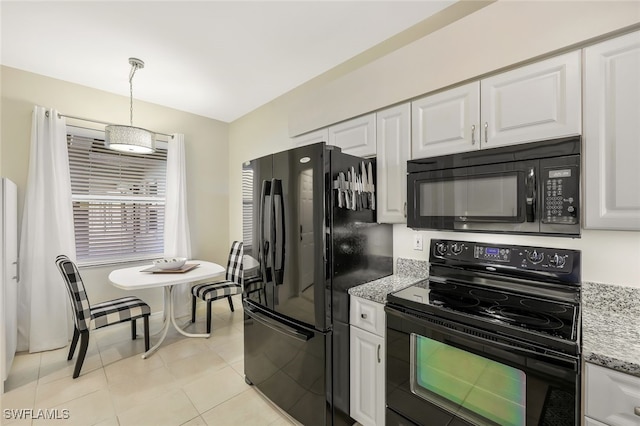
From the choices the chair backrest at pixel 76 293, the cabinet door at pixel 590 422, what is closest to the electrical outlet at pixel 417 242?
the cabinet door at pixel 590 422

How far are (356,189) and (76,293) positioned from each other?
2.38 meters

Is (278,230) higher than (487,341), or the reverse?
(278,230)

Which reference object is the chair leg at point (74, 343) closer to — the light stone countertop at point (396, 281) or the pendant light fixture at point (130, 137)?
the pendant light fixture at point (130, 137)

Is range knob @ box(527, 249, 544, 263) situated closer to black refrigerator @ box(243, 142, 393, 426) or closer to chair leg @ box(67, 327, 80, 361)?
black refrigerator @ box(243, 142, 393, 426)

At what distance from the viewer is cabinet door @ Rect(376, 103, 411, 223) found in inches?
69.7

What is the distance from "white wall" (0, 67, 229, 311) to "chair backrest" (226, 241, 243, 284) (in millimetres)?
527

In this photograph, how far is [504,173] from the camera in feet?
4.53

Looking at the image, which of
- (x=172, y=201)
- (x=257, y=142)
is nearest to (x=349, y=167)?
(x=257, y=142)

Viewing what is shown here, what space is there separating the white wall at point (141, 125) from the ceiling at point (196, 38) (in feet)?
0.56

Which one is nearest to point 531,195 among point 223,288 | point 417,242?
point 417,242

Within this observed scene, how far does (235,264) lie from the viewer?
3.61 m

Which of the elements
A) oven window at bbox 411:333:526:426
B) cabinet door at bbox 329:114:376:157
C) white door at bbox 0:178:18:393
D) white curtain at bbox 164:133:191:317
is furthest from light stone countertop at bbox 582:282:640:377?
white curtain at bbox 164:133:191:317

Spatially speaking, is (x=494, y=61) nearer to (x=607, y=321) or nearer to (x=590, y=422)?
(x=607, y=321)

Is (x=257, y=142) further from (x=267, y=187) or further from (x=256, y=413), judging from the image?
(x=256, y=413)
